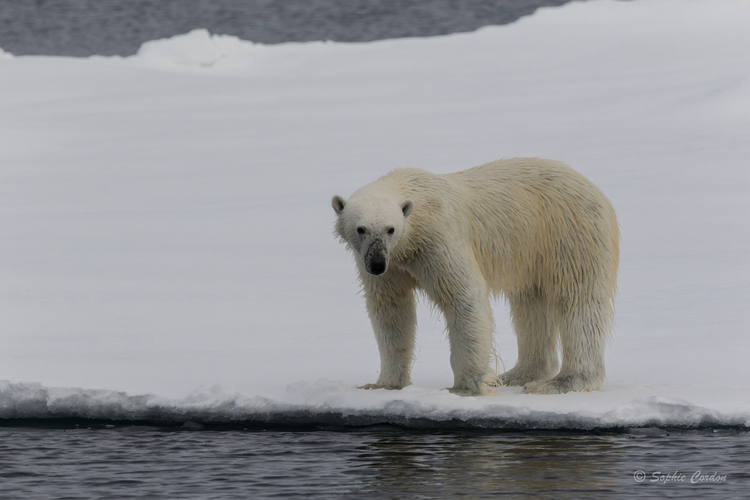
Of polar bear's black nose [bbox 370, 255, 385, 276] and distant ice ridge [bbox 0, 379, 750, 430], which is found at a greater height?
polar bear's black nose [bbox 370, 255, 385, 276]

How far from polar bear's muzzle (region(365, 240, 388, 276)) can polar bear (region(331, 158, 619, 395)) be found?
244mm

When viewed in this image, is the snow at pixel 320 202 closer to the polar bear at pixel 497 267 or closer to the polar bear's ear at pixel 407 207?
the polar bear at pixel 497 267

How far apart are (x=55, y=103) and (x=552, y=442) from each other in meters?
14.6

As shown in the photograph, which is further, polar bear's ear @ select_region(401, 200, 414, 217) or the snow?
the snow

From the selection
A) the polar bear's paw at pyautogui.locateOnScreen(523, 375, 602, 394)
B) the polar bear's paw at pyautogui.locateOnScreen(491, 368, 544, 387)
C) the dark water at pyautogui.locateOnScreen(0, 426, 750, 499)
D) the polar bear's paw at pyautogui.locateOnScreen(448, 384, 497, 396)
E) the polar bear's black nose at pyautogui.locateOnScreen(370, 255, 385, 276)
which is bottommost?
the dark water at pyautogui.locateOnScreen(0, 426, 750, 499)

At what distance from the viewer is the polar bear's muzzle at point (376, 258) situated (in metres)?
5.65

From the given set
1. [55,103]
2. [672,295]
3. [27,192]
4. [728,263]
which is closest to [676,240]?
[728,263]

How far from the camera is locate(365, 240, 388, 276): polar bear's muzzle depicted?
5652 mm

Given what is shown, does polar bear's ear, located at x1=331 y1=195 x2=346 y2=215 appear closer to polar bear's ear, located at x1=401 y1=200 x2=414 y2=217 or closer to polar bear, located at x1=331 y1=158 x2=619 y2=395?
polar bear, located at x1=331 y1=158 x2=619 y2=395

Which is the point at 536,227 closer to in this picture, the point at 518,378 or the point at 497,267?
the point at 497,267

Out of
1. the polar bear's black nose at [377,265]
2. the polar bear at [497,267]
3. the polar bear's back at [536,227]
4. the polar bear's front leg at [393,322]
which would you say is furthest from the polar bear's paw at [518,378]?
the polar bear's black nose at [377,265]

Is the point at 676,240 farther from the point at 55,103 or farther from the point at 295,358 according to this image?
the point at 55,103

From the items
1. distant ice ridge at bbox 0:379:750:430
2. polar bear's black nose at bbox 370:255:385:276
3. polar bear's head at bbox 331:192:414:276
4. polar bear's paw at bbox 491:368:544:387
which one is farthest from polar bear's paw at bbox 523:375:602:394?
polar bear's black nose at bbox 370:255:385:276

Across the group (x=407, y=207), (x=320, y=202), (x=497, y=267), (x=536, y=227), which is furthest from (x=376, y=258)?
(x=320, y=202)
